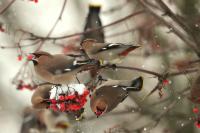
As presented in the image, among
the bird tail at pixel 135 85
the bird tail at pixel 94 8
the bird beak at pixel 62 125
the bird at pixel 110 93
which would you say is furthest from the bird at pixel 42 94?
the bird tail at pixel 94 8

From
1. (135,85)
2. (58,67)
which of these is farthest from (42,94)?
(135,85)

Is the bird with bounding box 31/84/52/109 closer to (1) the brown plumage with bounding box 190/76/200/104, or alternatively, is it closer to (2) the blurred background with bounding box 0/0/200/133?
(2) the blurred background with bounding box 0/0/200/133

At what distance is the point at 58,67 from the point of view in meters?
2.25

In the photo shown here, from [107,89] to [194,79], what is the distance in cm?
46

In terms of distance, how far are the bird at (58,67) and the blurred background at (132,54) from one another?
0.17 meters

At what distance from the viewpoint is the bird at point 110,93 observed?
2254 mm

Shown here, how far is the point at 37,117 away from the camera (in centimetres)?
523

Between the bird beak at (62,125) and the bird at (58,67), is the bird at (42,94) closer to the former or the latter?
the bird at (58,67)

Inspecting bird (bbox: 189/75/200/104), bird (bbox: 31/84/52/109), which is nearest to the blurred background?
bird (bbox: 189/75/200/104)

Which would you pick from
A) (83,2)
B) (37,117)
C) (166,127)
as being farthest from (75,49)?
(83,2)

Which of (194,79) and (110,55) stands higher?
(110,55)

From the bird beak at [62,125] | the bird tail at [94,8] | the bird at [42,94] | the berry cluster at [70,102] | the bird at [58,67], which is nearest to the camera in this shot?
the bird at [58,67]

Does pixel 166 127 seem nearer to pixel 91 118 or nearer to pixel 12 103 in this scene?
pixel 91 118

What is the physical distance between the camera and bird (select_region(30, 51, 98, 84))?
2.11 meters
